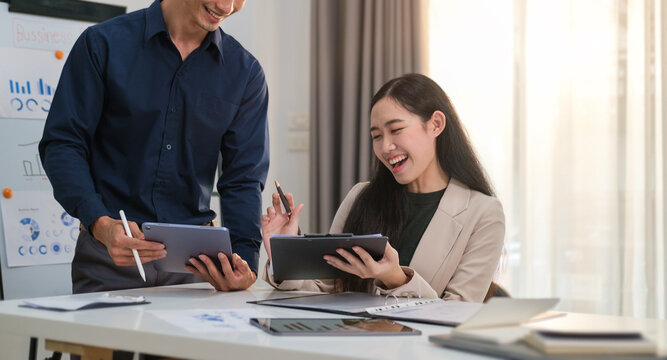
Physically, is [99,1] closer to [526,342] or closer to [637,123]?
[637,123]

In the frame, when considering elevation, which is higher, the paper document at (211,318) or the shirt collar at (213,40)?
the shirt collar at (213,40)

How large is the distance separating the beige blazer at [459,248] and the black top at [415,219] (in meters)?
0.08

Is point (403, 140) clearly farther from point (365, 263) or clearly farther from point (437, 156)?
point (365, 263)

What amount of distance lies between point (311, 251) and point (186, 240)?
267mm

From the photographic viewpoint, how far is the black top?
1.91 metres

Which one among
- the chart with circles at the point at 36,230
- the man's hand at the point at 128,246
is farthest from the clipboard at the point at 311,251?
the chart with circles at the point at 36,230

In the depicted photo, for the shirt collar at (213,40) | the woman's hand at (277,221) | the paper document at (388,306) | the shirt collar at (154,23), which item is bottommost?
the paper document at (388,306)

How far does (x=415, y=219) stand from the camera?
1.96 meters

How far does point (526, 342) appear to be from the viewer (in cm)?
87

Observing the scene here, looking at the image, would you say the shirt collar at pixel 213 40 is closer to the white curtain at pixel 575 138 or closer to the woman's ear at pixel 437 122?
the woman's ear at pixel 437 122

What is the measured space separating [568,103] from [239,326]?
225cm

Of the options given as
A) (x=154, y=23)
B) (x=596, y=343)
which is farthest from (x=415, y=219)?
(x=596, y=343)

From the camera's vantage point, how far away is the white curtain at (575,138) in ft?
9.27

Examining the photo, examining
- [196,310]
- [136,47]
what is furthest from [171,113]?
[196,310]
